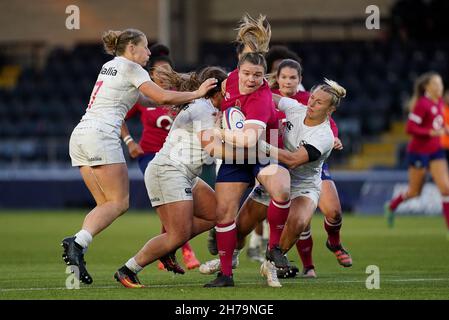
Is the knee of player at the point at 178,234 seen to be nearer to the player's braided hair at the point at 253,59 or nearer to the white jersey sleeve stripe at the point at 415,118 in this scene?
the player's braided hair at the point at 253,59

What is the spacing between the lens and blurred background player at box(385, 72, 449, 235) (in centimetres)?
1667

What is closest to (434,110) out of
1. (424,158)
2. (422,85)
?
(422,85)

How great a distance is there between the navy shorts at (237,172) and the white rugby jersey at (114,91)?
104 cm

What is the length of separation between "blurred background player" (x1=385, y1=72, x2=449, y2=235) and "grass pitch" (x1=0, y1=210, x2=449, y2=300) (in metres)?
0.88

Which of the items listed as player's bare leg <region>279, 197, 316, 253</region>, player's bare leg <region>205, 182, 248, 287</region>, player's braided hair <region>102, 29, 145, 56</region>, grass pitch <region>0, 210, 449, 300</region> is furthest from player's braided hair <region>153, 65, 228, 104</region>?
grass pitch <region>0, 210, 449, 300</region>

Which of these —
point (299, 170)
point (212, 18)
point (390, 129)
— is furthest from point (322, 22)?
point (299, 170)

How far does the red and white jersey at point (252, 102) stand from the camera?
9297mm

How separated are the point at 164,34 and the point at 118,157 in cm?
1794

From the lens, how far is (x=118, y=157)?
9734mm

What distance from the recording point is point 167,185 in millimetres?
9344

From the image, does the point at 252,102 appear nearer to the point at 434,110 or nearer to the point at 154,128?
the point at 154,128

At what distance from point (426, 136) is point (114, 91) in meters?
8.20

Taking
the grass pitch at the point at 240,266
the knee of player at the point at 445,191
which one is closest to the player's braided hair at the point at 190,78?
the grass pitch at the point at 240,266
